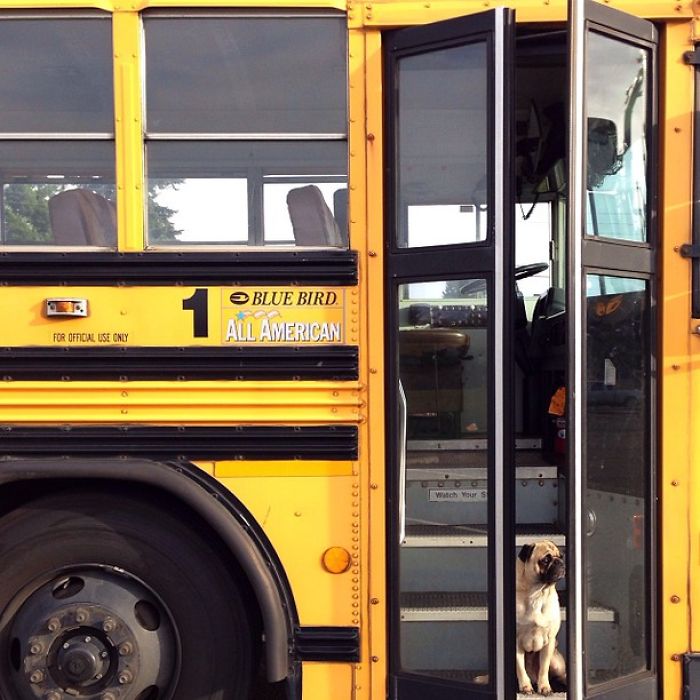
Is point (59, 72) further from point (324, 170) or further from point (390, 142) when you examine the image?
point (390, 142)

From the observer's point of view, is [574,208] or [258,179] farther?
[258,179]

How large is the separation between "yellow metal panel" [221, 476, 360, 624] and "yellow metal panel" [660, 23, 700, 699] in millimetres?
936

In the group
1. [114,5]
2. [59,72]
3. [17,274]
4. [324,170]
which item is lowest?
[17,274]

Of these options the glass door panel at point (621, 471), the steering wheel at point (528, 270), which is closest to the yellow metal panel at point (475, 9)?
the glass door panel at point (621, 471)

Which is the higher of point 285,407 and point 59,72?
point 59,72

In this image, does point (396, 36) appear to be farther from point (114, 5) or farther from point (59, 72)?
point (59, 72)

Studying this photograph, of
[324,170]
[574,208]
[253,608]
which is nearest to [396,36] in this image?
[324,170]

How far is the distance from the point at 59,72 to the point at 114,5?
26 centimetres

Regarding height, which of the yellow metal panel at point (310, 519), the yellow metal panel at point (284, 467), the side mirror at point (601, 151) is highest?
the side mirror at point (601, 151)

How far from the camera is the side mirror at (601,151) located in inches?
86.0

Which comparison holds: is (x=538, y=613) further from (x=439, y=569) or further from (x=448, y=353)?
(x=448, y=353)

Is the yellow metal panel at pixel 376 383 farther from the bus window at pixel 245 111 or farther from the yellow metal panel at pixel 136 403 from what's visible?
the yellow metal panel at pixel 136 403

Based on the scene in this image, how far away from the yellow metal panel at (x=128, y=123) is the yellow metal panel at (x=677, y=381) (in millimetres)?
1578

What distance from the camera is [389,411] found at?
223 cm
